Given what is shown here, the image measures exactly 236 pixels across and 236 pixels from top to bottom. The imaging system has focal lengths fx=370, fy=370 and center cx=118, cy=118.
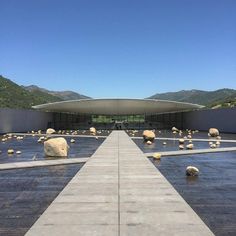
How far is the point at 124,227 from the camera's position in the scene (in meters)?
5.00

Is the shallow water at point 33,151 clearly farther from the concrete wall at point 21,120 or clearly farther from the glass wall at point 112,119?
the glass wall at point 112,119

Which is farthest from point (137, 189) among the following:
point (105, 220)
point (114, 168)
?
point (114, 168)

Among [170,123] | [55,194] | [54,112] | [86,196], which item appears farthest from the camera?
[170,123]

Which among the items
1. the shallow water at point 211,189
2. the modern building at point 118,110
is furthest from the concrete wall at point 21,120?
the shallow water at point 211,189

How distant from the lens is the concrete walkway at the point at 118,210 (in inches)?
193

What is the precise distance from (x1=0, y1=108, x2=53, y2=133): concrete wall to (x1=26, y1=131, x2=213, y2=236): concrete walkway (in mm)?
31220

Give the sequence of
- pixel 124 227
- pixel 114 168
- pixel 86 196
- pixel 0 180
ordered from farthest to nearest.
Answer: pixel 114 168 → pixel 0 180 → pixel 86 196 → pixel 124 227

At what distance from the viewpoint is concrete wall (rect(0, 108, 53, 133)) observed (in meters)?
38.3

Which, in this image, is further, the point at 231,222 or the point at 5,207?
the point at 5,207

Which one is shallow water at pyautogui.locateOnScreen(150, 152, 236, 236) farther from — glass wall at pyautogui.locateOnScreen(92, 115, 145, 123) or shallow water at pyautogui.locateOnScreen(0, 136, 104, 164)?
glass wall at pyautogui.locateOnScreen(92, 115, 145, 123)

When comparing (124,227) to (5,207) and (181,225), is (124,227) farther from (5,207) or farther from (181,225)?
(5,207)

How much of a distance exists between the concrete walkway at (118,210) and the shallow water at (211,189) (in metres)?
0.27

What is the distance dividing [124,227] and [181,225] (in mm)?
800

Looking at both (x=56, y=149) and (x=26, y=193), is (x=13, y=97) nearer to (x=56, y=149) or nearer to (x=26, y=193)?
(x=56, y=149)
